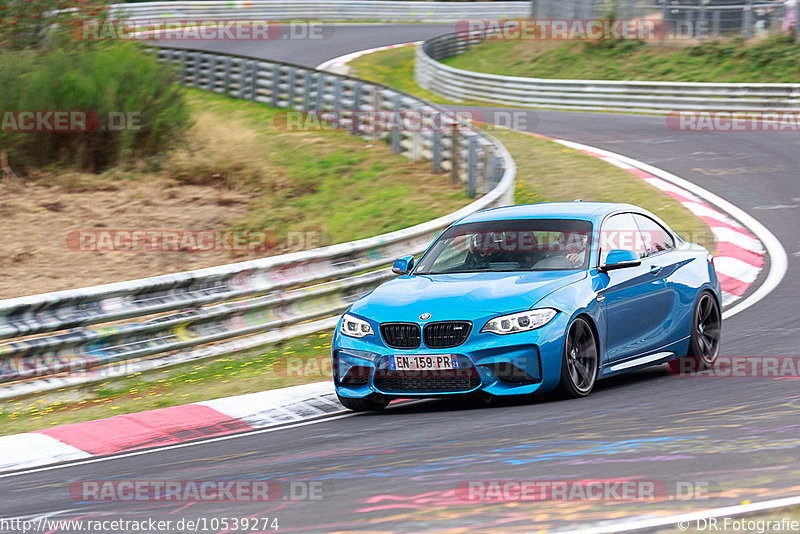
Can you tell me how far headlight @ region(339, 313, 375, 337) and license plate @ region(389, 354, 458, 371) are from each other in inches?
12.8

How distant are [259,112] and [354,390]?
19613mm

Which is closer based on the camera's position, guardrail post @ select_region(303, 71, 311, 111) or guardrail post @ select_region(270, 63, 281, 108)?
guardrail post @ select_region(303, 71, 311, 111)

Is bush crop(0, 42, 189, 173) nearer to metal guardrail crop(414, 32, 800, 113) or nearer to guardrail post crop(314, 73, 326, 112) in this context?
guardrail post crop(314, 73, 326, 112)

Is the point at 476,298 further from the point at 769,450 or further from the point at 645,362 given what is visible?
the point at 769,450

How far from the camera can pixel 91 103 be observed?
65.4 feet

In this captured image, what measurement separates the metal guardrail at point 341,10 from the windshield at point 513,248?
44845 millimetres

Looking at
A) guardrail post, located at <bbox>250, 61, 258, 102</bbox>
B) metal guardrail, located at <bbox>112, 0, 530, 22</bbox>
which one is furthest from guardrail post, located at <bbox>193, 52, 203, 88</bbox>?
metal guardrail, located at <bbox>112, 0, 530, 22</bbox>

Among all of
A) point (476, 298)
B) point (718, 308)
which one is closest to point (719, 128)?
point (718, 308)

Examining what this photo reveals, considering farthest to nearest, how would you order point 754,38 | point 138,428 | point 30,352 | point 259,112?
1. point 754,38
2. point 259,112
3. point 30,352
4. point 138,428

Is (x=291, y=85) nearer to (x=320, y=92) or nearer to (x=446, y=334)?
(x=320, y=92)

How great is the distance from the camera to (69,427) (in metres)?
8.52

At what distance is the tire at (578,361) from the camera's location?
7727 mm

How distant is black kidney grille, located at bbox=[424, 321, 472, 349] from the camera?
768 centimetres

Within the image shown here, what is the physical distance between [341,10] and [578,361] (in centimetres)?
4807
